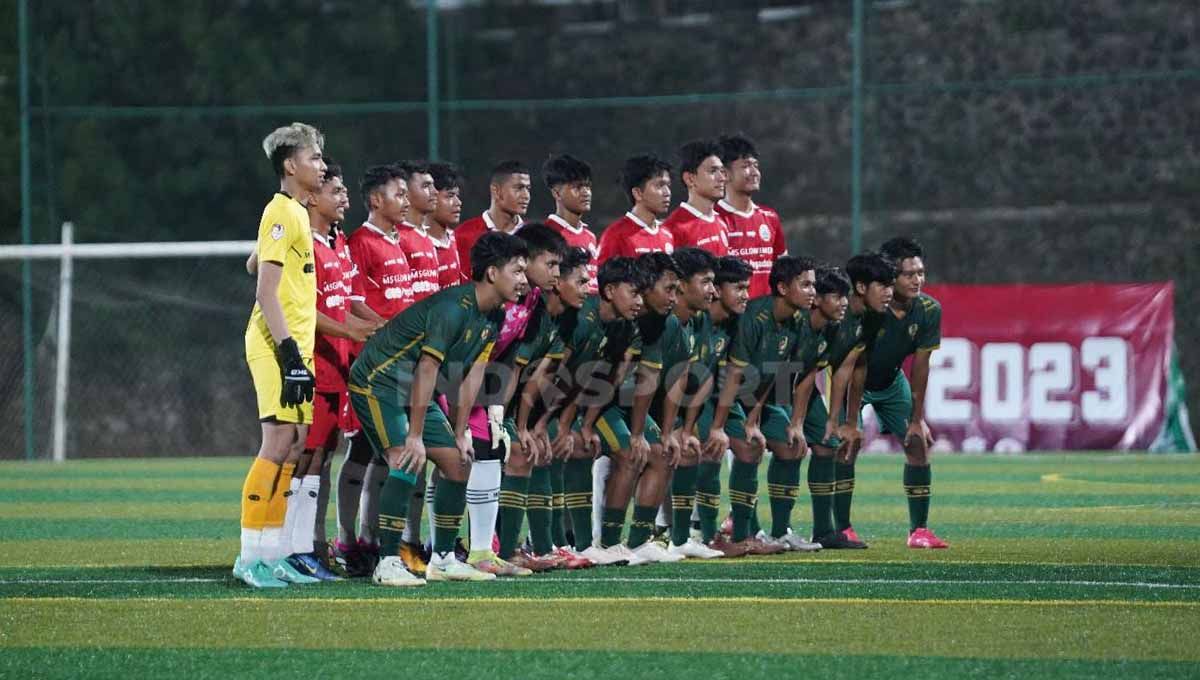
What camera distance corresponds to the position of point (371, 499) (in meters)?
9.48

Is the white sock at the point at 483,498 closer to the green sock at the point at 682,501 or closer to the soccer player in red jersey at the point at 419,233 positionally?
the soccer player in red jersey at the point at 419,233

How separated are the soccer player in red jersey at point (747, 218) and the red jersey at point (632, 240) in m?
0.66

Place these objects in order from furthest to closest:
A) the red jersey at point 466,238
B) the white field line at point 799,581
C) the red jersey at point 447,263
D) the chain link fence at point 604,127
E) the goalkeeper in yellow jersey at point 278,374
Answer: the chain link fence at point 604,127
the red jersey at point 466,238
the red jersey at point 447,263
the goalkeeper in yellow jersey at point 278,374
the white field line at point 799,581

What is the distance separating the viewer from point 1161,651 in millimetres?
6500

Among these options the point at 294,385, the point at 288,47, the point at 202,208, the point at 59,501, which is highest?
the point at 288,47

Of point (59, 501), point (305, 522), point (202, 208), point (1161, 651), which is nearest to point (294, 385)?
point (305, 522)

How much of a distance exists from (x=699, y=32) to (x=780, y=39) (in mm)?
1095

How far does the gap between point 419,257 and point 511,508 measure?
1.35 meters

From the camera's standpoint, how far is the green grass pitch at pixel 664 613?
635 cm

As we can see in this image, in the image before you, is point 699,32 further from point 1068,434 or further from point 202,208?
point 1068,434

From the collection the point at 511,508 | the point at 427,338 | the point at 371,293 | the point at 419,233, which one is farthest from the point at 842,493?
the point at 427,338

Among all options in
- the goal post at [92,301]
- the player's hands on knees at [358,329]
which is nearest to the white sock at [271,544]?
the player's hands on knees at [358,329]

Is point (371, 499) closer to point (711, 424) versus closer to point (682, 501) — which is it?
point (682, 501)

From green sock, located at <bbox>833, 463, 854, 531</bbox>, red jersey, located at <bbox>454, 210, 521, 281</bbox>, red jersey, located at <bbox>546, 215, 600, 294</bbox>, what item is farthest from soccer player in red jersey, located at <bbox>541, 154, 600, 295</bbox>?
green sock, located at <bbox>833, 463, 854, 531</bbox>
